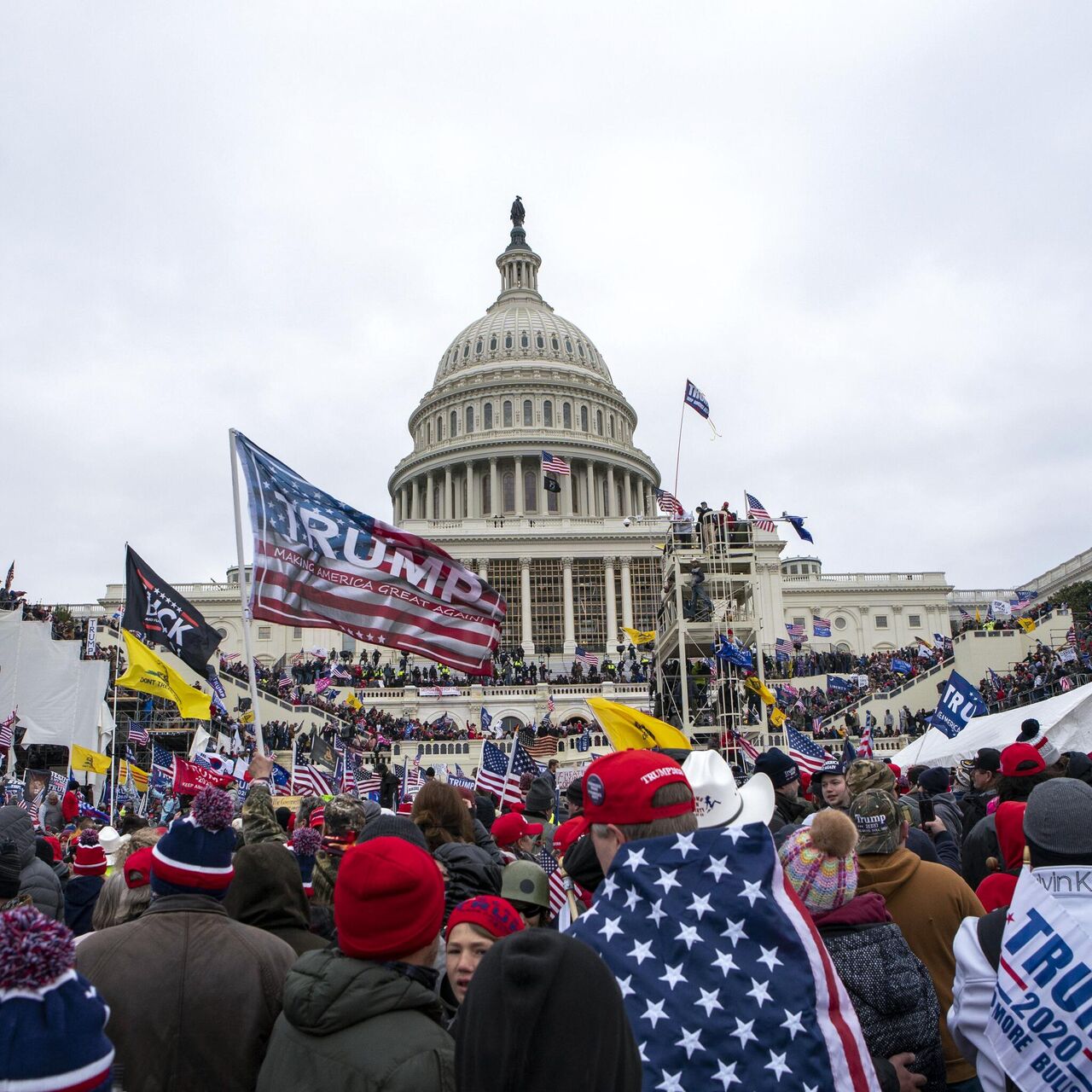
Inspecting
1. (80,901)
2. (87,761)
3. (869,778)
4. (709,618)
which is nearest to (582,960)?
(869,778)

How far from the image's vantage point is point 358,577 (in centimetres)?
1119

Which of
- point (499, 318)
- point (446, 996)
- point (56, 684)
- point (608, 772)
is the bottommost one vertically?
point (446, 996)

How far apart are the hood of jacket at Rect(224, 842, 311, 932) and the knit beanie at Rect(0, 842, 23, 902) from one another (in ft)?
5.33

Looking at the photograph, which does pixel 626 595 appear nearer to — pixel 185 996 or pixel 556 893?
pixel 556 893

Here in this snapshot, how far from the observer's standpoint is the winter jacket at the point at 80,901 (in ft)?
23.0

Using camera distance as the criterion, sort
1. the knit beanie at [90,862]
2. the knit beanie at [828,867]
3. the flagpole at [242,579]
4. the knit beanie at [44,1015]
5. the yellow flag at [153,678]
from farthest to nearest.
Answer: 1. the yellow flag at [153,678]
2. the flagpole at [242,579]
3. the knit beanie at [90,862]
4. the knit beanie at [828,867]
5. the knit beanie at [44,1015]

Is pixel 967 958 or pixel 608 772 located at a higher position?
pixel 608 772

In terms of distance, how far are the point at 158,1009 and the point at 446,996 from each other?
1.07 metres

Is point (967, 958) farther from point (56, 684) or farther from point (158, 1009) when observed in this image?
point (56, 684)

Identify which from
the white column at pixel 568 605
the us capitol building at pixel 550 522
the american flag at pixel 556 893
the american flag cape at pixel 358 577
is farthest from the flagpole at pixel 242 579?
the white column at pixel 568 605

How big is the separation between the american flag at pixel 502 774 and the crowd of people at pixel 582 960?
29.8ft

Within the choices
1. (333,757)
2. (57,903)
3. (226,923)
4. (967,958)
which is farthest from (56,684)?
(967,958)

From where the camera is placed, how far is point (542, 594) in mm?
72625

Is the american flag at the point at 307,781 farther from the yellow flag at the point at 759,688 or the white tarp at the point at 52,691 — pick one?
the yellow flag at the point at 759,688
